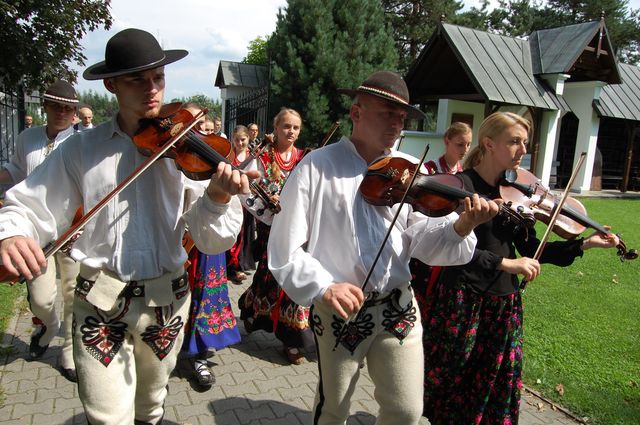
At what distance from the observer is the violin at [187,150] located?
2021 millimetres

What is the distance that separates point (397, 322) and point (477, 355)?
0.92 meters

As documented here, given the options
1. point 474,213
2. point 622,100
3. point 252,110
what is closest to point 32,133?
point 474,213

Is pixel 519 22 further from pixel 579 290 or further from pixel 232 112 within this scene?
pixel 579 290

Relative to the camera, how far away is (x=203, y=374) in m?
3.66

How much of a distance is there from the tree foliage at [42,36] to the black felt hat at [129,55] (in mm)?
6064

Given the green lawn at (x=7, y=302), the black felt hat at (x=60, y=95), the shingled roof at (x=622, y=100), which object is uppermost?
the shingled roof at (x=622, y=100)

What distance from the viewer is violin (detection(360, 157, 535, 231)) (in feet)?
7.21

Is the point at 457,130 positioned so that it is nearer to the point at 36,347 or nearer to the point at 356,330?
the point at 356,330

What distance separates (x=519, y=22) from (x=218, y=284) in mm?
37107

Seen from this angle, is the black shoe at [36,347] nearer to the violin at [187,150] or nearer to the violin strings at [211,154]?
the violin at [187,150]

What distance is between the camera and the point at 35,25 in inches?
293

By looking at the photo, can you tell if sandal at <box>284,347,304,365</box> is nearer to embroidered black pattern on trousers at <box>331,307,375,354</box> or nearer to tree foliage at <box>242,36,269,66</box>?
embroidered black pattern on trousers at <box>331,307,375,354</box>

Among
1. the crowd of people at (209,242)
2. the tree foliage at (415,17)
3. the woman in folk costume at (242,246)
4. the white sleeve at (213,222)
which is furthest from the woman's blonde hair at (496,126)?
the tree foliage at (415,17)

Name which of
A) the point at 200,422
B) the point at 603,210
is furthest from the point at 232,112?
the point at 200,422
